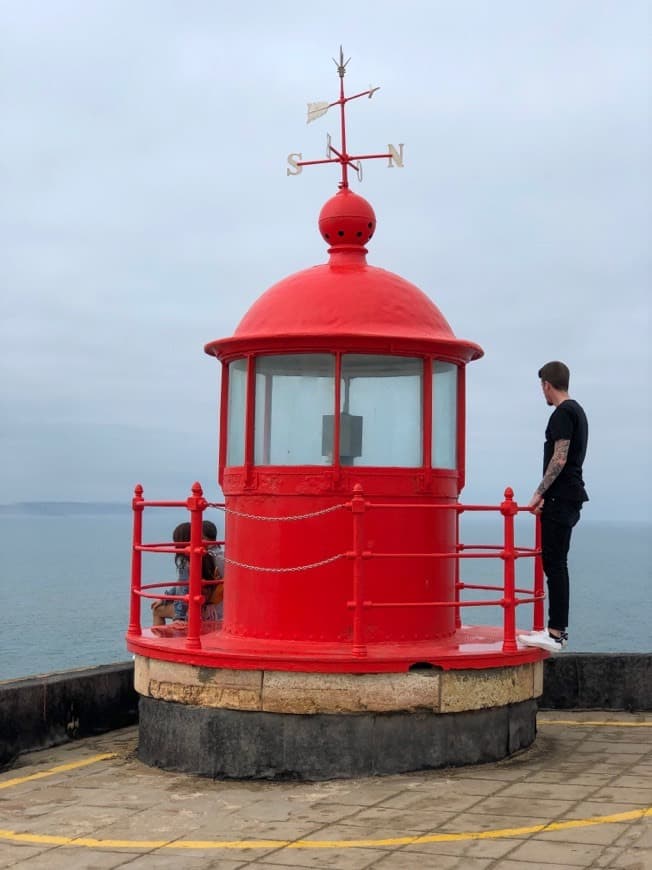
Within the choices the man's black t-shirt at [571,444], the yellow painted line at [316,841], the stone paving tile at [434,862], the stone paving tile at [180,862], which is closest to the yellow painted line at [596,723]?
the man's black t-shirt at [571,444]

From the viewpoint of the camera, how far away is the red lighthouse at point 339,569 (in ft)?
26.4

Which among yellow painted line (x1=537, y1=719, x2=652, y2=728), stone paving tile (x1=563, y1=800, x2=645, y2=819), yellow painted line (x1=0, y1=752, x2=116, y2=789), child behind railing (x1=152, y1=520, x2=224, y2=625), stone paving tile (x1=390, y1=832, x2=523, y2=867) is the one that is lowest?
yellow painted line (x1=0, y1=752, x2=116, y2=789)

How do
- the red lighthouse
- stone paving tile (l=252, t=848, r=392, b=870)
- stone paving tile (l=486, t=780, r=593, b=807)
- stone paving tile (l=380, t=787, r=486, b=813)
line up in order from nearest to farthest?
1. stone paving tile (l=252, t=848, r=392, b=870)
2. stone paving tile (l=380, t=787, r=486, b=813)
3. stone paving tile (l=486, t=780, r=593, b=807)
4. the red lighthouse

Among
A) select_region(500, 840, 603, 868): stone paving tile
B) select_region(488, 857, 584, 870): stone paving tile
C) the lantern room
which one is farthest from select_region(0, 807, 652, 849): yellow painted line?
the lantern room

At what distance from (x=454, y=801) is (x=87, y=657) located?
33.2m

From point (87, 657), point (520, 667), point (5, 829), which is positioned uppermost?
point (520, 667)

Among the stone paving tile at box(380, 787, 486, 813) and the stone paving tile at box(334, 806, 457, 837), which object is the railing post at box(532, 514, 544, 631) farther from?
the stone paving tile at box(334, 806, 457, 837)

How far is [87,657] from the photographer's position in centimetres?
3881

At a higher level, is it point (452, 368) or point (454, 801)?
point (452, 368)

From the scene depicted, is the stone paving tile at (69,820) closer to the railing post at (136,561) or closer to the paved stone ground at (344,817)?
the paved stone ground at (344,817)

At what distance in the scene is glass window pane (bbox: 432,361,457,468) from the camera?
8.91 meters

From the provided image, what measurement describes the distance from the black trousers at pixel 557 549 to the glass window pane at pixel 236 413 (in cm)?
233

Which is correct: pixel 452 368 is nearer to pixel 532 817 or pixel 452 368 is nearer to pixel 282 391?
pixel 282 391

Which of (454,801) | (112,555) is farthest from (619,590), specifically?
(454,801)
